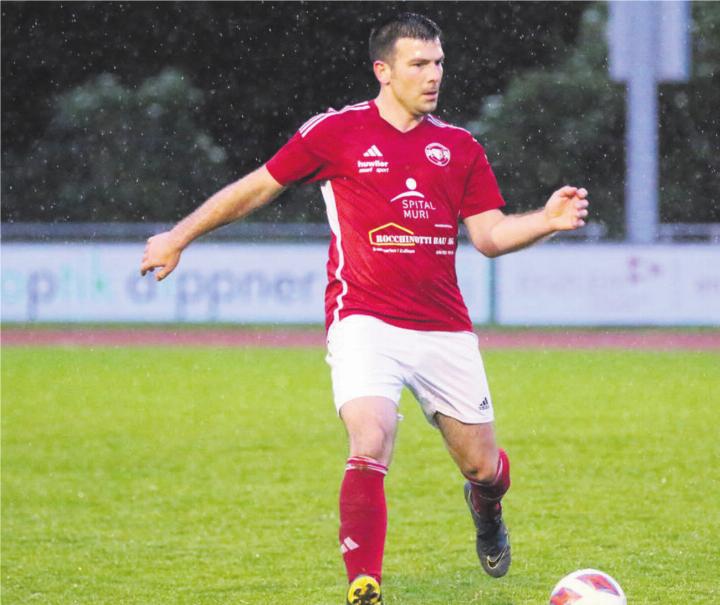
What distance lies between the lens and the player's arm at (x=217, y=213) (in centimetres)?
515

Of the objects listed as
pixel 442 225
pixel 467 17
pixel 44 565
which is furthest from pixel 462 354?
pixel 467 17

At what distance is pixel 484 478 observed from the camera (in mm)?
5516

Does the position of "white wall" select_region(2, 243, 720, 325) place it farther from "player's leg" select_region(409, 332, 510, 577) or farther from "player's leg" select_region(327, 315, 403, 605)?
"player's leg" select_region(327, 315, 403, 605)

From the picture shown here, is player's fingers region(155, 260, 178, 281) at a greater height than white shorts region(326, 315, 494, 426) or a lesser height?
greater

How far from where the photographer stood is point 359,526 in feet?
15.2

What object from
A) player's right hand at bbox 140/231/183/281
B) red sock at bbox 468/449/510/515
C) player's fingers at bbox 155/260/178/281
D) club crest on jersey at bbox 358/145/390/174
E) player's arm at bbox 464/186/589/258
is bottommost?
red sock at bbox 468/449/510/515

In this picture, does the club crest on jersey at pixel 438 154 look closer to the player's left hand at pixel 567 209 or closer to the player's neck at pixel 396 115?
the player's neck at pixel 396 115

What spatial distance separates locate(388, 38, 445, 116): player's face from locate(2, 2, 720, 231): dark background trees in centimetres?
2238

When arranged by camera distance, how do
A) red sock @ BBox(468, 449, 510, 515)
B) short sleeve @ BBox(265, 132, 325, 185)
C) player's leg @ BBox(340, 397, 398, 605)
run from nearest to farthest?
player's leg @ BBox(340, 397, 398, 605)
short sleeve @ BBox(265, 132, 325, 185)
red sock @ BBox(468, 449, 510, 515)

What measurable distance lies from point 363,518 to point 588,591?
0.82 meters

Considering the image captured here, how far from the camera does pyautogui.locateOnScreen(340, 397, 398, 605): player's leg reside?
15.0 feet

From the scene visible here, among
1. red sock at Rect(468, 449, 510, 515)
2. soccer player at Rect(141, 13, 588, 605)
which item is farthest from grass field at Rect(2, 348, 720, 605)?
soccer player at Rect(141, 13, 588, 605)

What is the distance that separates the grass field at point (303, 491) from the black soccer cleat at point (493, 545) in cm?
10

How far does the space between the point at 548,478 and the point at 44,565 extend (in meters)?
3.41
